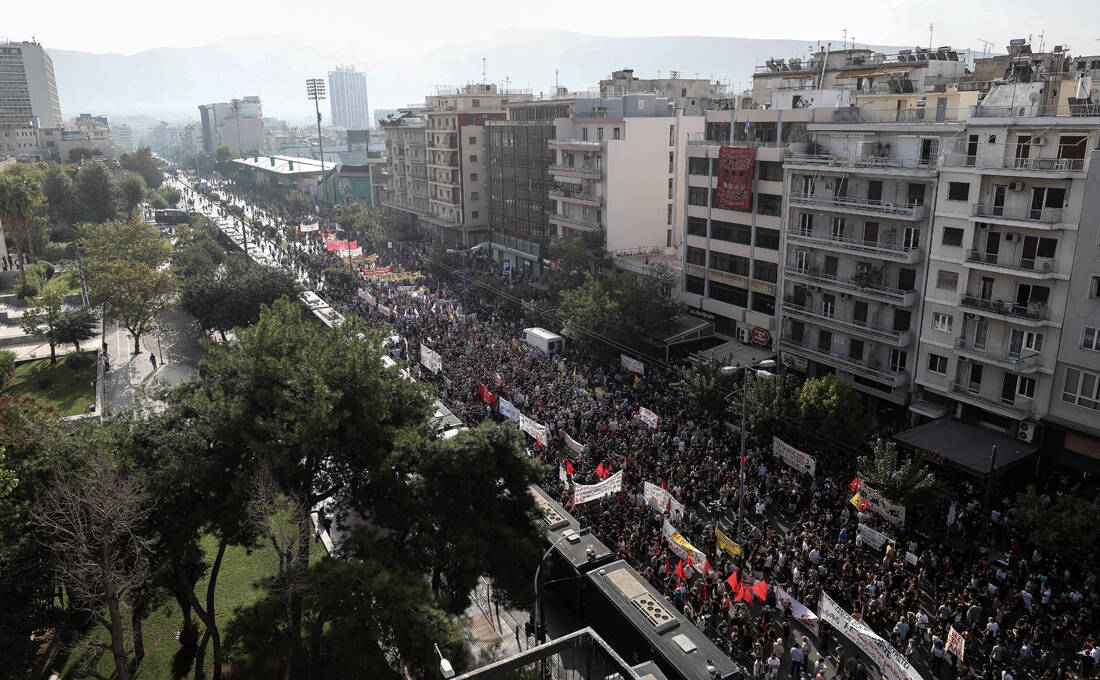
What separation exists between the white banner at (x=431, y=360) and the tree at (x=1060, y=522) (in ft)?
97.2

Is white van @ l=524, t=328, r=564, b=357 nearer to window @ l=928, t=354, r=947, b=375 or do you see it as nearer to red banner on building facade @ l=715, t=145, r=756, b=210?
red banner on building facade @ l=715, t=145, r=756, b=210

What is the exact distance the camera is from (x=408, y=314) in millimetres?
59031

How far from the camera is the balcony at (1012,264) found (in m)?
30.3

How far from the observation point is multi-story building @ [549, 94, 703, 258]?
58.7m

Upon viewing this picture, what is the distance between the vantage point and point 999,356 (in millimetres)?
32219

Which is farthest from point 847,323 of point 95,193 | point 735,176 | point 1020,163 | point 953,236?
point 95,193

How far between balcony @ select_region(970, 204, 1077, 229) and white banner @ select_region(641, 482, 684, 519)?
18048mm

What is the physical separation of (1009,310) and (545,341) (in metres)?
26.0

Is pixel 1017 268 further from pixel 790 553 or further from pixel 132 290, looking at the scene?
pixel 132 290

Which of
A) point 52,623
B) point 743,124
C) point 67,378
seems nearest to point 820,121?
point 743,124

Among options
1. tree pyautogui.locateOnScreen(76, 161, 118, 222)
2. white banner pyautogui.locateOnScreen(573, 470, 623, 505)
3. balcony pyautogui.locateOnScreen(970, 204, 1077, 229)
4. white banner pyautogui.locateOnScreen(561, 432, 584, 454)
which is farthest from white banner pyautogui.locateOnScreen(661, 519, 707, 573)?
tree pyautogui.locateOnScreen(76, 161, 118, 222)

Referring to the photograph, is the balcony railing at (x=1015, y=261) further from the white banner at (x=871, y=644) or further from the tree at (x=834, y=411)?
the white banner at (x=871, y=644)

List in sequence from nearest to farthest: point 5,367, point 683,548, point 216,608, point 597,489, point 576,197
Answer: point 683,548 < point 216,608 < point 597,489 < point 5,367 < point 576,197

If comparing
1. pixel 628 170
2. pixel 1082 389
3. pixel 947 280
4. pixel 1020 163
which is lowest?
pixel 1082 389
